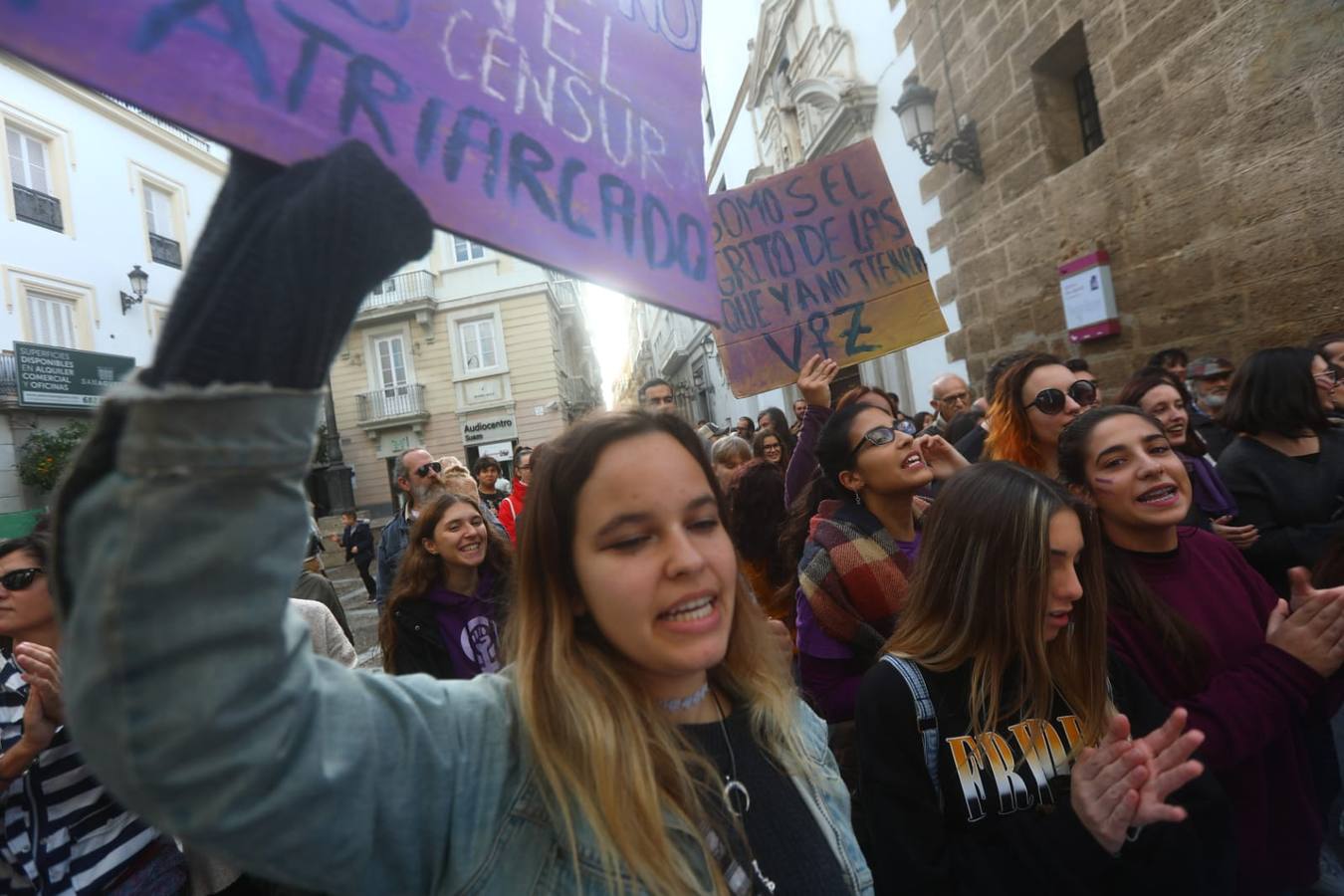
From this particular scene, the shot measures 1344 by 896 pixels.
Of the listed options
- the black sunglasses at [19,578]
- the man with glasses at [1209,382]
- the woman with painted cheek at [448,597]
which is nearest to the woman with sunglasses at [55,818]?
the black sunglasses at [19,578]

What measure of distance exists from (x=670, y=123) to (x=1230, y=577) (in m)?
1.77

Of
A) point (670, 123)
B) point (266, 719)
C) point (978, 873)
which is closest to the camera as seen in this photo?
point (266, 719)

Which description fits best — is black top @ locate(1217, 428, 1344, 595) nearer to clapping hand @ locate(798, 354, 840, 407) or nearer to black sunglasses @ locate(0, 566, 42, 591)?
clapping hand @ locate(798, 354, 840, 407)

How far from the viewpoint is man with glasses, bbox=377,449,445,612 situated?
427 cm

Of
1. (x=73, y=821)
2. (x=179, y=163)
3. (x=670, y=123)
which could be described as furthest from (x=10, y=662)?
(x=179, y=163)

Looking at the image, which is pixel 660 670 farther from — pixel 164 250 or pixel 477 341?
pixel 477 341

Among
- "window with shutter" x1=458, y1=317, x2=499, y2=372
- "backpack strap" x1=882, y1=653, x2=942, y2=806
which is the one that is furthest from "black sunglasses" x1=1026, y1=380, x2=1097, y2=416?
"window with shutter" x1=458, y1=317, x2=499, y2=372

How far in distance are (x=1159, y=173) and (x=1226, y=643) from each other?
12.4 ft

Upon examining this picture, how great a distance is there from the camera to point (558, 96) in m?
1.33

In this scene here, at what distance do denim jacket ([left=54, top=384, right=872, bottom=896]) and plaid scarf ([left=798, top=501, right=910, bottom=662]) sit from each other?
1.68 meters

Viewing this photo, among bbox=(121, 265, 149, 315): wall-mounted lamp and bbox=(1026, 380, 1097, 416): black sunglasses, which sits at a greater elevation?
bbox=(121, 265, 149, 315): wall-mounted lamp

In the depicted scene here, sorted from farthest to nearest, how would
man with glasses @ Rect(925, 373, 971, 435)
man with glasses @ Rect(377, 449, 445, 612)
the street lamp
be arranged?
the street lamp < man with glasses @ Rect(925, 373, 971, 435) < man with glasses @ Rect(377, 449, 445, 612)

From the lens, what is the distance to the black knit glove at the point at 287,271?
0.61 meters

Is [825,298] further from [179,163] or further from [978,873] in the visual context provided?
[179,163]
